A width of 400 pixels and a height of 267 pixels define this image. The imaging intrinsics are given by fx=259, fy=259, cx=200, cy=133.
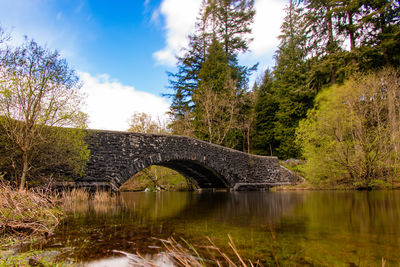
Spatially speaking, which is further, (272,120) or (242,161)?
(272,120)

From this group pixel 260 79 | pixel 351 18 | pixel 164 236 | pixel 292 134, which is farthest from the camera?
pixel 260 79

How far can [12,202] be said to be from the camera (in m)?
3.50

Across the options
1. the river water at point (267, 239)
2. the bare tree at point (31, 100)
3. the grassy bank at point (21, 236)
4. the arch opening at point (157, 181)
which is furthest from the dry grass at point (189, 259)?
the arch opening at point (157, 181)

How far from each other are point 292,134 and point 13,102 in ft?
66.2

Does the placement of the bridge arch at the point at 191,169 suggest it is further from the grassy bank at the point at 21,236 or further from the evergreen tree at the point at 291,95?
the evergreen tree at the point at 291,95

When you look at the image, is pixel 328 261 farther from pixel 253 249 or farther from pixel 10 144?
pixel 10 144

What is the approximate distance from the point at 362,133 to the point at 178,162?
900 cm

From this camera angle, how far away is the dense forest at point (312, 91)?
12.0 m

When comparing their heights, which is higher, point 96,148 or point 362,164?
point 96,148

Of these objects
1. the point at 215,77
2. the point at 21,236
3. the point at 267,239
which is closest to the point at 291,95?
the point at 215,77

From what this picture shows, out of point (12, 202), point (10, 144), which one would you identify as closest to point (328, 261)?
point (12, 202)

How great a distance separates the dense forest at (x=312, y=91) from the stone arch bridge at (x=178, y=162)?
3052mm

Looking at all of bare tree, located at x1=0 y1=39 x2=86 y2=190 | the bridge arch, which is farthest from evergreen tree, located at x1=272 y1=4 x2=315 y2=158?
bare tree, located at x1=0 y1=39 x2=86 y2=190

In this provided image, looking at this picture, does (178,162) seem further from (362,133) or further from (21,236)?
(21,236)
